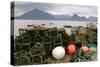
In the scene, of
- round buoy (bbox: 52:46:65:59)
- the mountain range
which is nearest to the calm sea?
the mountain range

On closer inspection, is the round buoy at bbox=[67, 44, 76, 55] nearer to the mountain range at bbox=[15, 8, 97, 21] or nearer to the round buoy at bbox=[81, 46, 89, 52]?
the round buoy at bbox=[81, 46, 89, 52]

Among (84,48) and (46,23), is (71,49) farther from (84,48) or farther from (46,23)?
(46,23)

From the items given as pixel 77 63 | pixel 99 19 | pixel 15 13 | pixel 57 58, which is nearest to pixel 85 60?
pixel 77 63

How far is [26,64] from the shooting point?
1562 millimetres

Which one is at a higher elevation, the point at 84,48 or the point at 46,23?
the point at 46,23

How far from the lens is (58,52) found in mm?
1635

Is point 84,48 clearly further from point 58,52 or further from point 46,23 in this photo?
point 46,23

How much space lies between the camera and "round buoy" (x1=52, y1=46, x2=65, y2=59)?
64.1 inches

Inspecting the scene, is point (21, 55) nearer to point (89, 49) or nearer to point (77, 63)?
point (77, 63)

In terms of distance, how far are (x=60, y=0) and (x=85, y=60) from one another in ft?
1.72

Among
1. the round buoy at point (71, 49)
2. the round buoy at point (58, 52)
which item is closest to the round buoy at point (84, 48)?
the round buoy at point (71, 49)

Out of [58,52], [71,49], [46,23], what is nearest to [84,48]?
[71,49]

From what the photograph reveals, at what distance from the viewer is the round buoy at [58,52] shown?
5.34 ft

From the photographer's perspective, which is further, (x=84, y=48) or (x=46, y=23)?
(x=84, y=48)
